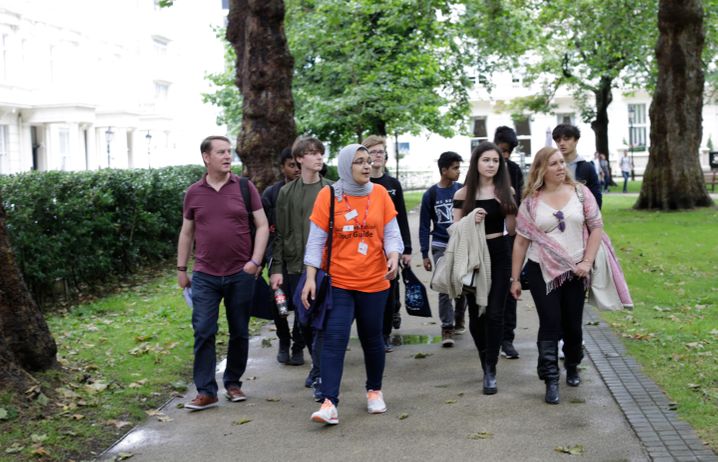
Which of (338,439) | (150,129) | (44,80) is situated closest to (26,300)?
(338,439)

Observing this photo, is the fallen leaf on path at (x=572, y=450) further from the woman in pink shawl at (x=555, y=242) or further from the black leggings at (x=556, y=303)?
the black leggings at (x=556, y=303)

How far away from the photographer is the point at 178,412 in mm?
7488

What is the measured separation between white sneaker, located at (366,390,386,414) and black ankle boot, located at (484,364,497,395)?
2.69ft

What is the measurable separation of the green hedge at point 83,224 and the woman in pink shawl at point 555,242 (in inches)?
263

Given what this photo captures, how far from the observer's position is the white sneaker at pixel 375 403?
7130 mm

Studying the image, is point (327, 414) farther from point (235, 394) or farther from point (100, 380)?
point (100, 380)

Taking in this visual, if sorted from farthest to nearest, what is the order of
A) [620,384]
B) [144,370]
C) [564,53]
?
[564,53] < [144,370] < [620,384]

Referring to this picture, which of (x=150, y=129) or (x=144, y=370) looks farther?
(x=150, y=129)

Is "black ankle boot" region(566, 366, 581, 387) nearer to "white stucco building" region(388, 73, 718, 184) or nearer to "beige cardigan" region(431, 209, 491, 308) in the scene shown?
"beige cardigan" region(431, 209, 491, 308)

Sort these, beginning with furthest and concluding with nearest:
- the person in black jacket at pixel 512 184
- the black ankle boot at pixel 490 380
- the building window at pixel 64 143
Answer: the building window at pixel 64 143, the person in black jacket at pixel 512 184, the black ankle boot at pixel 490 380

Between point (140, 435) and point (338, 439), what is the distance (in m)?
1.32

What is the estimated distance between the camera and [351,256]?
6980 millimetres

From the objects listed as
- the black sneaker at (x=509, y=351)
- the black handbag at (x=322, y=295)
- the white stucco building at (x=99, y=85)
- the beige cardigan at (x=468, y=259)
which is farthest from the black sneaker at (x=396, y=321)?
the white stucco building at (x=99, y=85)

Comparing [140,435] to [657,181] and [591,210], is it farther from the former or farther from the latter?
[657,181]
